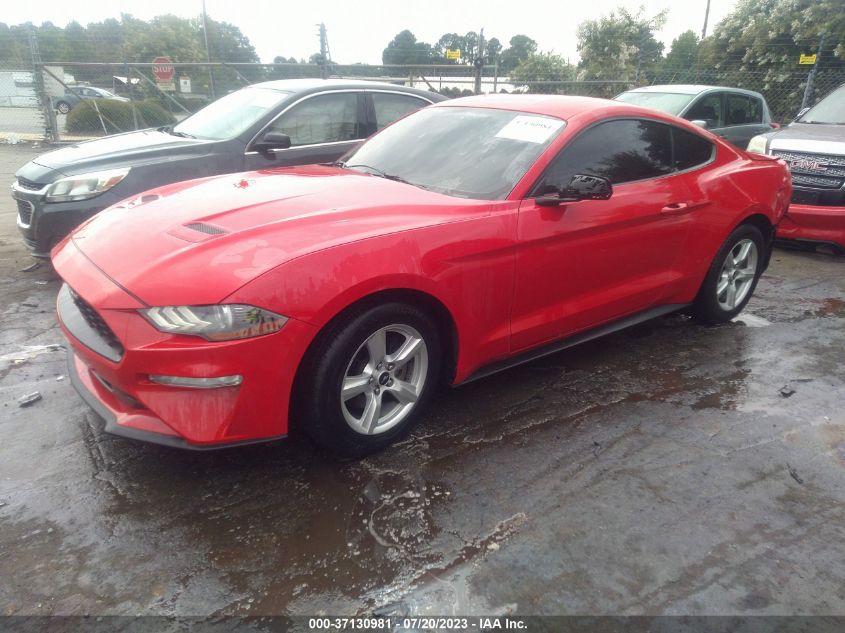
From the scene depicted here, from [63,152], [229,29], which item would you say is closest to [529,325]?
[63,152]

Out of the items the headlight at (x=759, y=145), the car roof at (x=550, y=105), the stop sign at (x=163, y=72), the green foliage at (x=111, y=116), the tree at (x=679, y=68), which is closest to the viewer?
the car roof at (x=550, y=105)

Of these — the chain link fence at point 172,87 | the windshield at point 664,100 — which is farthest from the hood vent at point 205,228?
the chain link fence at point 172,87

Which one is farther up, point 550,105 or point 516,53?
point 516,53

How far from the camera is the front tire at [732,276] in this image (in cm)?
449

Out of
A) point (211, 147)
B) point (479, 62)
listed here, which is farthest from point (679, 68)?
point (211, 147)

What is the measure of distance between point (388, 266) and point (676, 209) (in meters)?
2.13

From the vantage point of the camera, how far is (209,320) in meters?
2.40

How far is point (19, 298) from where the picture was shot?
16.0 ft

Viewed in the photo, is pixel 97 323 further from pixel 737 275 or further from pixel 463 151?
pixel 737 275

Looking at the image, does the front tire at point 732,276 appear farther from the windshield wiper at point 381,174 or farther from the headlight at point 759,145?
the headlight at point 759,145

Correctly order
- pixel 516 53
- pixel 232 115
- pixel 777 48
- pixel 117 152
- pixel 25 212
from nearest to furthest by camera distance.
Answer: pixel 25 212 < pixel 117 152 < pixel 232 115 < pixel 777 48 < pixel 516 53

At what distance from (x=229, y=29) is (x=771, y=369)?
6332cm

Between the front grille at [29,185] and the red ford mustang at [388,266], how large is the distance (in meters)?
2.14

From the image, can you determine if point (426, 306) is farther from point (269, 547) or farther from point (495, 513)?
point (269, 547)
